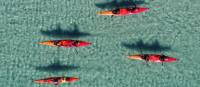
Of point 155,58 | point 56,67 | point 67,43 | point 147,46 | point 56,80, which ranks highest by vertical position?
point 67,43

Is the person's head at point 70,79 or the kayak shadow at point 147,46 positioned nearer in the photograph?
the person's head at point 70,79

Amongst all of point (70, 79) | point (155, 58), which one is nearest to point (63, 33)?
point (70, 79)

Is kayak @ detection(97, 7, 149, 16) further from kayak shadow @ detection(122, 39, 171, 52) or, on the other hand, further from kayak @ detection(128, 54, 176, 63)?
kayak @ detection(128, 54, 176, 63)

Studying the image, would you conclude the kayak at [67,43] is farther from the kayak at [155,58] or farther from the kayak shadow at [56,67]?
the kayak at [155,58]

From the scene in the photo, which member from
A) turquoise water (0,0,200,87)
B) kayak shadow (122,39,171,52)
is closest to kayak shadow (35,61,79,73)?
turquoise water (0,0,200,87)

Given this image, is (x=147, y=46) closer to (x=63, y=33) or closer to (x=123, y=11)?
(x=123, y=11)

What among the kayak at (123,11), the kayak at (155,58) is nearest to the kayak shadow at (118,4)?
the kayak at (123,11)

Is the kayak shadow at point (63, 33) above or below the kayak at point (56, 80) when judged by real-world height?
above

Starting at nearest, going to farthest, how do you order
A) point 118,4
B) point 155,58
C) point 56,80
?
point 56,80 < point 155,58 < point 118,4

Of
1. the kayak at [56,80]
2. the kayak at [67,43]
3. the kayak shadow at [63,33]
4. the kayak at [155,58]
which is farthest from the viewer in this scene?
the kayak shadow at [63,33]
